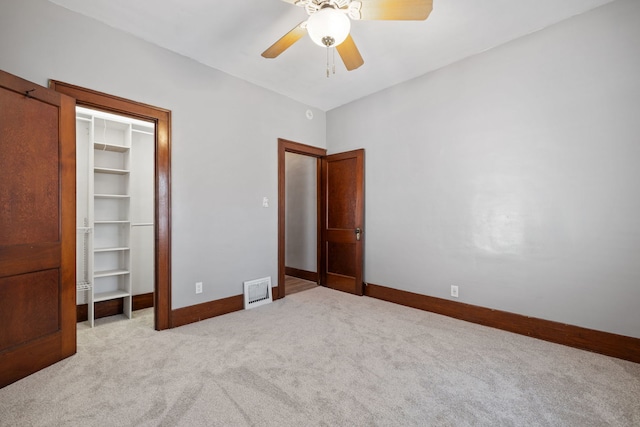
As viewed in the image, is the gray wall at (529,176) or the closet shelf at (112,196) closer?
the gray wall at (529,176)

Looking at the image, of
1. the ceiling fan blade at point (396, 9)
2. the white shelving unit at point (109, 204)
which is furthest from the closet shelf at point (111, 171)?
the ceiling fan blade at point (396, 9)

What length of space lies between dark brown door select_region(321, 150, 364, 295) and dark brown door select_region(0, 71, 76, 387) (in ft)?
10.1

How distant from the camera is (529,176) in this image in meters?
2.71

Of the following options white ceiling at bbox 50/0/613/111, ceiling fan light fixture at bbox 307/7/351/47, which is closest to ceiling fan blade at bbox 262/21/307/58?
ceiling fan light fixture at bbox 307/7/351/47

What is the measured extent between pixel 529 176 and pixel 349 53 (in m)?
2.04

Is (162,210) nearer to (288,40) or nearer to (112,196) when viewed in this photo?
(112,196)

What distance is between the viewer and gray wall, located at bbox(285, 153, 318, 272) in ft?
16.1

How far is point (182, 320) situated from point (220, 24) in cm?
286

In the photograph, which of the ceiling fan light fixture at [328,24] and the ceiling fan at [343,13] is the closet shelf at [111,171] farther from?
the ceiling fan light fixture at [328,24]

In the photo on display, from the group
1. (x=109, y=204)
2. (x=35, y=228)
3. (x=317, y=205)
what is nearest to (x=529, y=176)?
(x=317, y=205)

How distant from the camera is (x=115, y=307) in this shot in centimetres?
331

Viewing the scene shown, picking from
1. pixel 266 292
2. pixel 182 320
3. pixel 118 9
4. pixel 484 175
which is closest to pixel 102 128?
pixel 118 9

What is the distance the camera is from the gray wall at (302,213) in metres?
4.90

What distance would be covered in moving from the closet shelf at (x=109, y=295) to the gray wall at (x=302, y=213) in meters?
2.67
